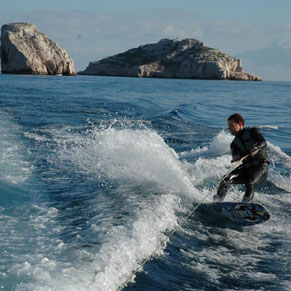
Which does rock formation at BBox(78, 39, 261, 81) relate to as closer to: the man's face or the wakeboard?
the man's face

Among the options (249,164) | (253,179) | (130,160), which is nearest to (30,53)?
(130,160)

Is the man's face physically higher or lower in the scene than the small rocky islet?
lower

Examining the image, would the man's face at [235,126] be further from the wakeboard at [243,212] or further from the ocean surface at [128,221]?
the ocean surface at [128,221]

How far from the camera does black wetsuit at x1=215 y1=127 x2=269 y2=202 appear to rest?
7.77 m

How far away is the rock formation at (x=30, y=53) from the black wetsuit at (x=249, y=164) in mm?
111985

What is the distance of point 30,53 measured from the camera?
383ft

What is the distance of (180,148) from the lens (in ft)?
49.5

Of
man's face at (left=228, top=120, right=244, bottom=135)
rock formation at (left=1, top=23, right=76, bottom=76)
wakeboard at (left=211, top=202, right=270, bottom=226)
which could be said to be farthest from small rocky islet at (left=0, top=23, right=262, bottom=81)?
wakeboard at (left=211, top=202, right=270, bottom=226)

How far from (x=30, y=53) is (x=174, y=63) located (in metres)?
69.8

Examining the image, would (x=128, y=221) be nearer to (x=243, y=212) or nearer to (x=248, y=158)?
(x=243, y=212)

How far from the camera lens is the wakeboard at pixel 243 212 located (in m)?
7.50

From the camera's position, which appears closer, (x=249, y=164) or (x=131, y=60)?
(x=249, y=164)

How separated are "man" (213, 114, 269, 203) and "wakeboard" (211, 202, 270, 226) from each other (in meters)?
0.14

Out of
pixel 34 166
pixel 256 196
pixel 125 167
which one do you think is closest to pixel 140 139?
pixel 125 167
